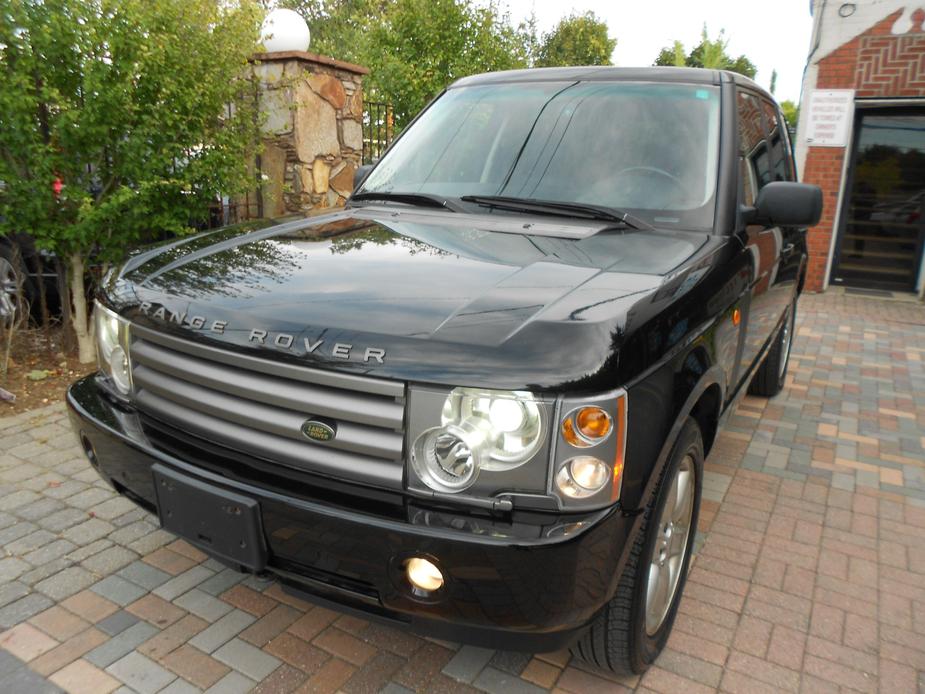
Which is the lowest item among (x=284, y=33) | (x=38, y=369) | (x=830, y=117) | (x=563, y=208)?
(x=38, y=369)

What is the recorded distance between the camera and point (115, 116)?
471cm

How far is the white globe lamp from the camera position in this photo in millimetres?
6484

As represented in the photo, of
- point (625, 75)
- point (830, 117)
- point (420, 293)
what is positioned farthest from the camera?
point (830, 117)

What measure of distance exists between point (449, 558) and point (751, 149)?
261cm

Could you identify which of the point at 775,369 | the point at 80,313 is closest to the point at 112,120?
the point at 80,313

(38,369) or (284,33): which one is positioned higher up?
(284,33)

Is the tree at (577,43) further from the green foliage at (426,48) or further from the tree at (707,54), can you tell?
the green foliage at (426,48)

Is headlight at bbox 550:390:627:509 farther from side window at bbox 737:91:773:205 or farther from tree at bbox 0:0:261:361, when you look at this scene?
tree at bbox 0:0:261:361

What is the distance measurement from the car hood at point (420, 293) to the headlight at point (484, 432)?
0.19 ft

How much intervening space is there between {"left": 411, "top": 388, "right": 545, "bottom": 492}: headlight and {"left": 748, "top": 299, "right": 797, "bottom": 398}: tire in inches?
154

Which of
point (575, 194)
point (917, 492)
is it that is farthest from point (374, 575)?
point (917, 492)

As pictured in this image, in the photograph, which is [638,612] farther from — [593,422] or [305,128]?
[305,128]

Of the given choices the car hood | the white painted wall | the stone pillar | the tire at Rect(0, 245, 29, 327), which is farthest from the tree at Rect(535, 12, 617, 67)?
the car hood

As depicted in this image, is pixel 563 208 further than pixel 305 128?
No
